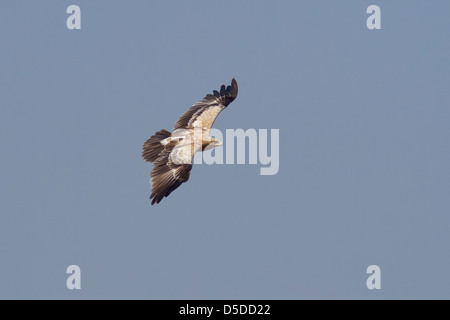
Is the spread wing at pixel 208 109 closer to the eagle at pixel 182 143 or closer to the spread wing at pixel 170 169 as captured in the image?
the eagle at pixel 182 143

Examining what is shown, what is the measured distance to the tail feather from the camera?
1265 inches

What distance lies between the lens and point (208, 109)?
115 feet

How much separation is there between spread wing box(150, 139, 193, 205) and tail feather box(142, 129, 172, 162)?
25 centimetres

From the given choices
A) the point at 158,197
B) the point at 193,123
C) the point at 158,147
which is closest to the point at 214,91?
the point at 193,123

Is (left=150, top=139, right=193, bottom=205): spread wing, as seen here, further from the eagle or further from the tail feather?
the tail feather

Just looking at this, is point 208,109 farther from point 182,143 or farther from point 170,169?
point 170,169

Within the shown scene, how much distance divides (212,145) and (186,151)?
5.59ft

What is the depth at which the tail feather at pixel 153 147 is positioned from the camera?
3212 cm

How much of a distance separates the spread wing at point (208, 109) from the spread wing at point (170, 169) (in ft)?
7.29

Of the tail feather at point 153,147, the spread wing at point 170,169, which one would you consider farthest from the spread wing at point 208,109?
the spread wing at point 170,169

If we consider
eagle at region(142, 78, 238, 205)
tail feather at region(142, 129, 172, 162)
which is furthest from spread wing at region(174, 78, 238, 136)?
tail feather at region(142, 129, 172, 162)

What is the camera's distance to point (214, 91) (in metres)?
35.9

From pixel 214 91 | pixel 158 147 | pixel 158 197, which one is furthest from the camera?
pixel 214 91
